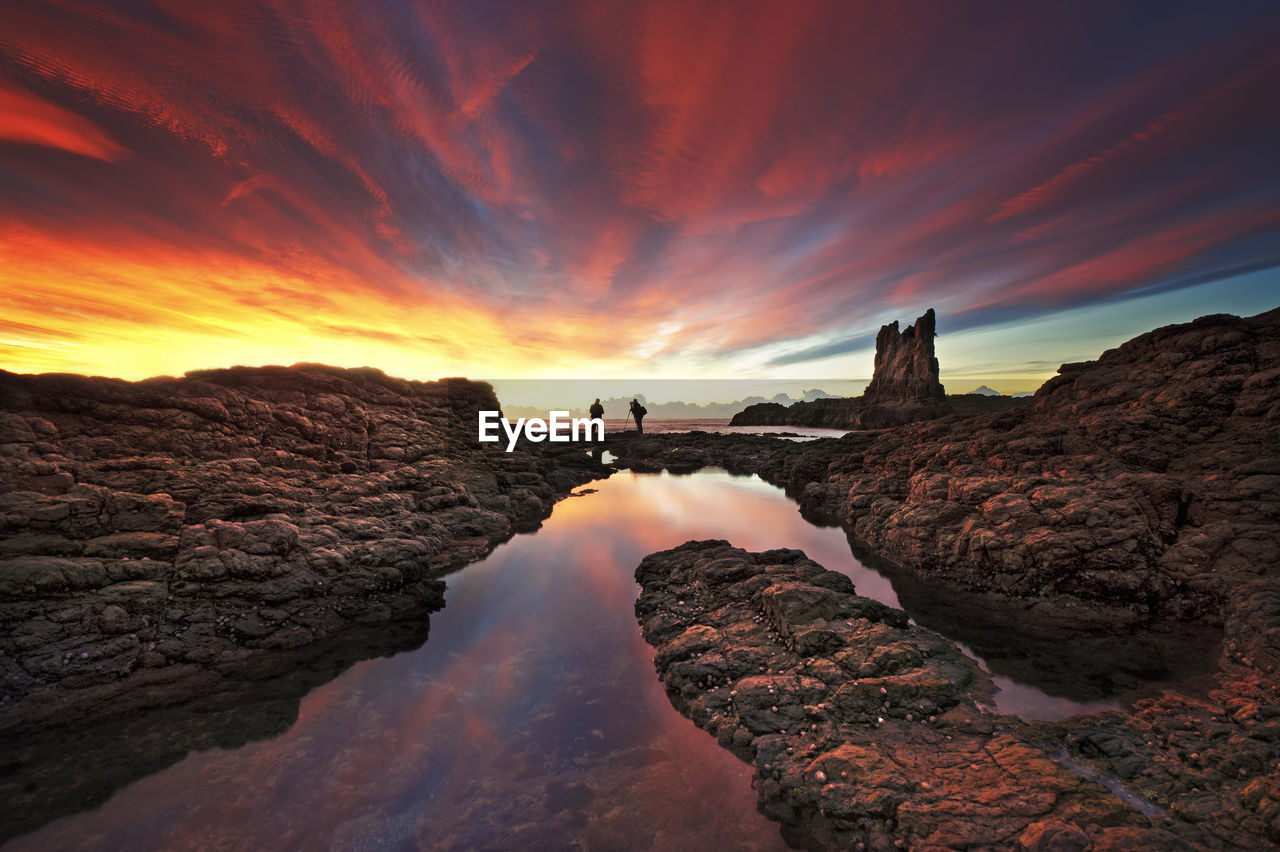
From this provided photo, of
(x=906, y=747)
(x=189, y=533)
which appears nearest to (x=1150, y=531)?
(x=906, y=747)

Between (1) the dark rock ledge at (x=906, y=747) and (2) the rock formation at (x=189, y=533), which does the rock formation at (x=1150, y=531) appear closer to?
(1) the dark rock ledge at (x=906, y=747)

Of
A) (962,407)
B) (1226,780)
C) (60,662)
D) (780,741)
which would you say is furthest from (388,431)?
(962,407)

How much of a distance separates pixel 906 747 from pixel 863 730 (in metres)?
0.71

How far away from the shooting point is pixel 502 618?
13.0 meters

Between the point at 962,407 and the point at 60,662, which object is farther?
the point at 962,407

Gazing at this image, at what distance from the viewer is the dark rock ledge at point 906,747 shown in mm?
5168

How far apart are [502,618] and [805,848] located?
9.77 meters

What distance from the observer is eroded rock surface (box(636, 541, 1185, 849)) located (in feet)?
17.5

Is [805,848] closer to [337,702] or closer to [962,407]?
[337,702]

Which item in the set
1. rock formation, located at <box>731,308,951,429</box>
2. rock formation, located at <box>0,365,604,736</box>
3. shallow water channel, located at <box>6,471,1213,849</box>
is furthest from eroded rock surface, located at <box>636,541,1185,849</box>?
rock formation, located at <box>731,308,951,429</box>

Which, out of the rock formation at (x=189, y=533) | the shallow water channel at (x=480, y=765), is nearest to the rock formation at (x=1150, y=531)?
the shallow water channel at (x=480, y=765)

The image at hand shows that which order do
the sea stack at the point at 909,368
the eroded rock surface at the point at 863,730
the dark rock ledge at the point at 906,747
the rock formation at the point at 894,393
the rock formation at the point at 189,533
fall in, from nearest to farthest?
1. the dark rock ledge at the point at 906,747
2. the eroded rock surface at the point at 863,730
3. the rock formation at the point at 189,533
4. the rock formation at the point at 894,393
5. the sea stack at the point at 909,368

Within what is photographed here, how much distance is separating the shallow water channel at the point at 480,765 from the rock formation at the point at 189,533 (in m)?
2.88

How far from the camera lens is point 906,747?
22.6 feet
